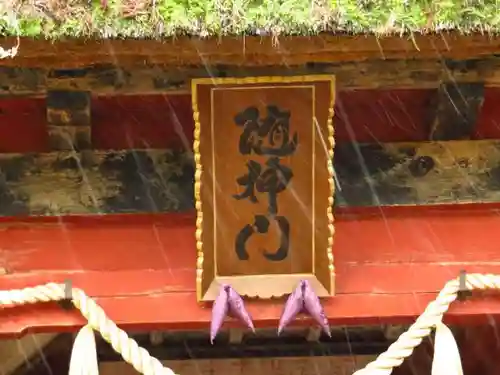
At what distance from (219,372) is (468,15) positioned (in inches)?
90.7

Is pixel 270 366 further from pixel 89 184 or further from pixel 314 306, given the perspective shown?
pixel 89 184

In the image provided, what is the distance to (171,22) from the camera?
1.92m

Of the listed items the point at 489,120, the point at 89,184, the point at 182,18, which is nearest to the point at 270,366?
the point at 89,184

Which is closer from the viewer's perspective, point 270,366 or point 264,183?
point 264,183

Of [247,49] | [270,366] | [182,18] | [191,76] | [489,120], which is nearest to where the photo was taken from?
[182,18]

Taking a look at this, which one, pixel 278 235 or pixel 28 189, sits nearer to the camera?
pixel 278 235

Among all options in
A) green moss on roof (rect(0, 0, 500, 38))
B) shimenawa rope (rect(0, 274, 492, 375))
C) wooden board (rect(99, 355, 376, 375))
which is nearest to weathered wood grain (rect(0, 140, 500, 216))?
shimenawa rope (rect(0, 274, 492, 375))

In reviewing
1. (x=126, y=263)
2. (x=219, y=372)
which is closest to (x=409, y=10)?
(x=126, y=263)

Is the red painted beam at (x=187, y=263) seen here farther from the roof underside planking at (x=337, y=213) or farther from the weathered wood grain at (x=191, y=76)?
the weathered wood grain at (x=191, y=76)

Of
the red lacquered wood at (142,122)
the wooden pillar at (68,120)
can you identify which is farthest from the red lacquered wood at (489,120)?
the wooden pillar at (68,120)

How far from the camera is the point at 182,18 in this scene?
1915 mm

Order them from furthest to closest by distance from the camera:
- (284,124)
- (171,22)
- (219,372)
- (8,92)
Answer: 1. (219,372)
2. (8,92)
3. (284,124)
4. (171,22)

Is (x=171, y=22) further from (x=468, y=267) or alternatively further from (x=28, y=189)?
(x=468, y=267)

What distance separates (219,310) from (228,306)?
0.04m
